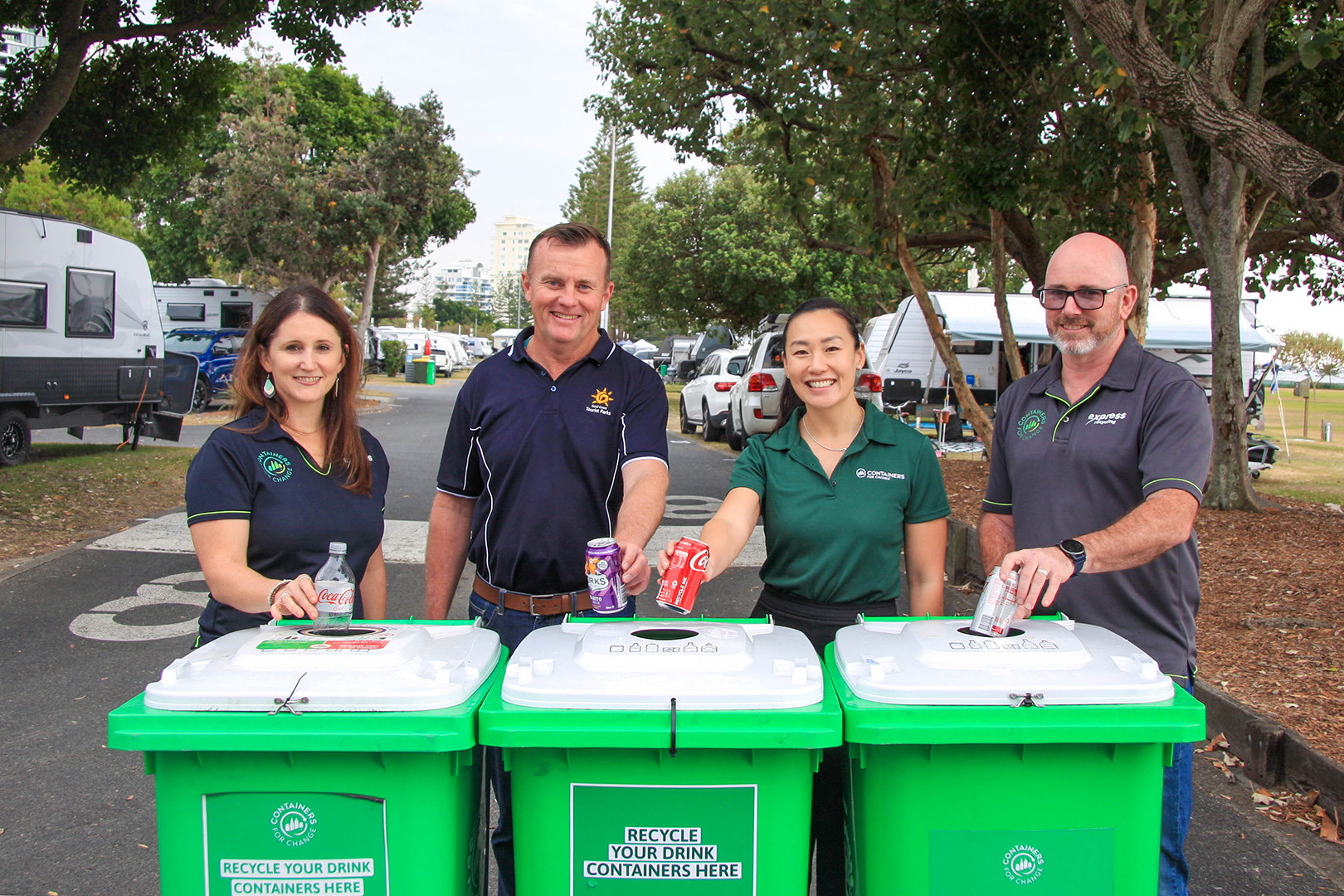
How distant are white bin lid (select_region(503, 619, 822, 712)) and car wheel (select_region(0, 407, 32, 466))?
12615 mm

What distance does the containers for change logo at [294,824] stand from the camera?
77.7 inches

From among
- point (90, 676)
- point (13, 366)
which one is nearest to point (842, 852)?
point (90, 676)

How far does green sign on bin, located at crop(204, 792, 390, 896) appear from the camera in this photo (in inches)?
77.5

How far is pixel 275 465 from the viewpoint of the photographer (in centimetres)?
267

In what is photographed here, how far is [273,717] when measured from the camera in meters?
1.95

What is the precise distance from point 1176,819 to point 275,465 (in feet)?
8.07

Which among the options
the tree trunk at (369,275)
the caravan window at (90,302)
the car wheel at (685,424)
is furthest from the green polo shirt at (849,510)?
the tree trunk at (369,275)

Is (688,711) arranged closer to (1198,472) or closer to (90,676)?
(1198,472)

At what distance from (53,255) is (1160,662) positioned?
44.9 feet

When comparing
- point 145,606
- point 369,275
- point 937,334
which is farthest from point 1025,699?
point 369,275

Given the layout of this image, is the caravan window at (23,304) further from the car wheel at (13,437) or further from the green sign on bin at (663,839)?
the green sign on bin at (663,839)

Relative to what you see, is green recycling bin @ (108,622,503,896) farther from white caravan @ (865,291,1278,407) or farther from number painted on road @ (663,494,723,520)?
white caravan @ (865,291,1278,407)

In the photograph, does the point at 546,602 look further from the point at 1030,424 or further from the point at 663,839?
the point at 1030,424

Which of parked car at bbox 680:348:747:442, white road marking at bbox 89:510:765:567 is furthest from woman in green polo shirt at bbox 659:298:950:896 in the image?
parked car at bbox 680:348:747:442
